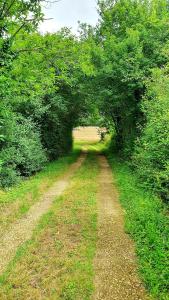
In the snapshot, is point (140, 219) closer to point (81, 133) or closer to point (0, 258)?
point (0, 258)

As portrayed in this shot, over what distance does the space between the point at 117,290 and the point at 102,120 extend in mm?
33328

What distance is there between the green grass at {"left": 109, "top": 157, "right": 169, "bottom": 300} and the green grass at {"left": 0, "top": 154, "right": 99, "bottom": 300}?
3.76 feet

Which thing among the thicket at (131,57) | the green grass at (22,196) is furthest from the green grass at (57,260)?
the thicket at (131,57)

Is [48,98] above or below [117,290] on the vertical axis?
above

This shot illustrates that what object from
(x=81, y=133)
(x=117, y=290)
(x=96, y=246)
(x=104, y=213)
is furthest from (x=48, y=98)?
(x=81, y=133)

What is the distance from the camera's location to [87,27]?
28.8 m

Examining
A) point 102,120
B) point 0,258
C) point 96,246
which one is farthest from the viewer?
point 102,120

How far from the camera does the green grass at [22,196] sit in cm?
1084

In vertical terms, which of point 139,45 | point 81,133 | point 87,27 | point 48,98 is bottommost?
point 81,133

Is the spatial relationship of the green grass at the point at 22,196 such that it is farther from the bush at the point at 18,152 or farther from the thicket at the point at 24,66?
the thicket at the point at 24,66

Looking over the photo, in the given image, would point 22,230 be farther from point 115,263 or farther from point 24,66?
point 24,66

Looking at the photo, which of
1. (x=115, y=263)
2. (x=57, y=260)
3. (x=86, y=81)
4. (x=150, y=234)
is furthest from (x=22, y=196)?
(x=86, y=81)

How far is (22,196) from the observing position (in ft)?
43.2

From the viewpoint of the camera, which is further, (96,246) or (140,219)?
(140,219)
